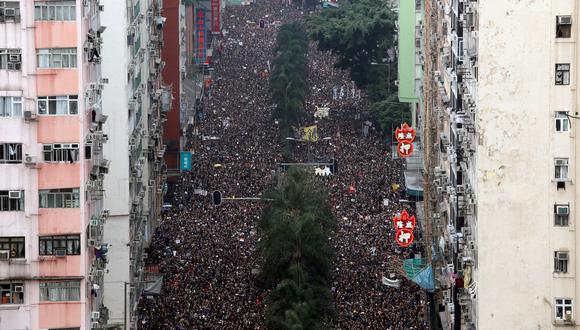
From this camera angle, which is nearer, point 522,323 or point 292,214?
point 522,323

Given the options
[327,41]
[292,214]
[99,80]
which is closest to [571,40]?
[99,80]

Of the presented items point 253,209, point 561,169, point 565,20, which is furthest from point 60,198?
point 253,209

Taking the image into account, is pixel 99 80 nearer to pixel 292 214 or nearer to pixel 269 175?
Result: pixel 292 214

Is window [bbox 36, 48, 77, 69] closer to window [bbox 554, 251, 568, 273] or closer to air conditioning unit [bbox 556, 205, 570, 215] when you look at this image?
air conditioning unit [bbox 556, 205, 570, 215]

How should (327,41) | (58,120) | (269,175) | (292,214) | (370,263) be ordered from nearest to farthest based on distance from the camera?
(58,120)
(292,214)
(370,263)
(269,175)
(327,41)

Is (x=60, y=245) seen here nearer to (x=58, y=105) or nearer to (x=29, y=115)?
(x=29, y=115)

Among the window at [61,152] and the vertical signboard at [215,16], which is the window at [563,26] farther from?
the vertical signboard at [215,16]

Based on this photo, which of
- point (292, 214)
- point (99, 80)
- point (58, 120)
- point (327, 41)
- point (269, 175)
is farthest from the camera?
point (327, 41)
